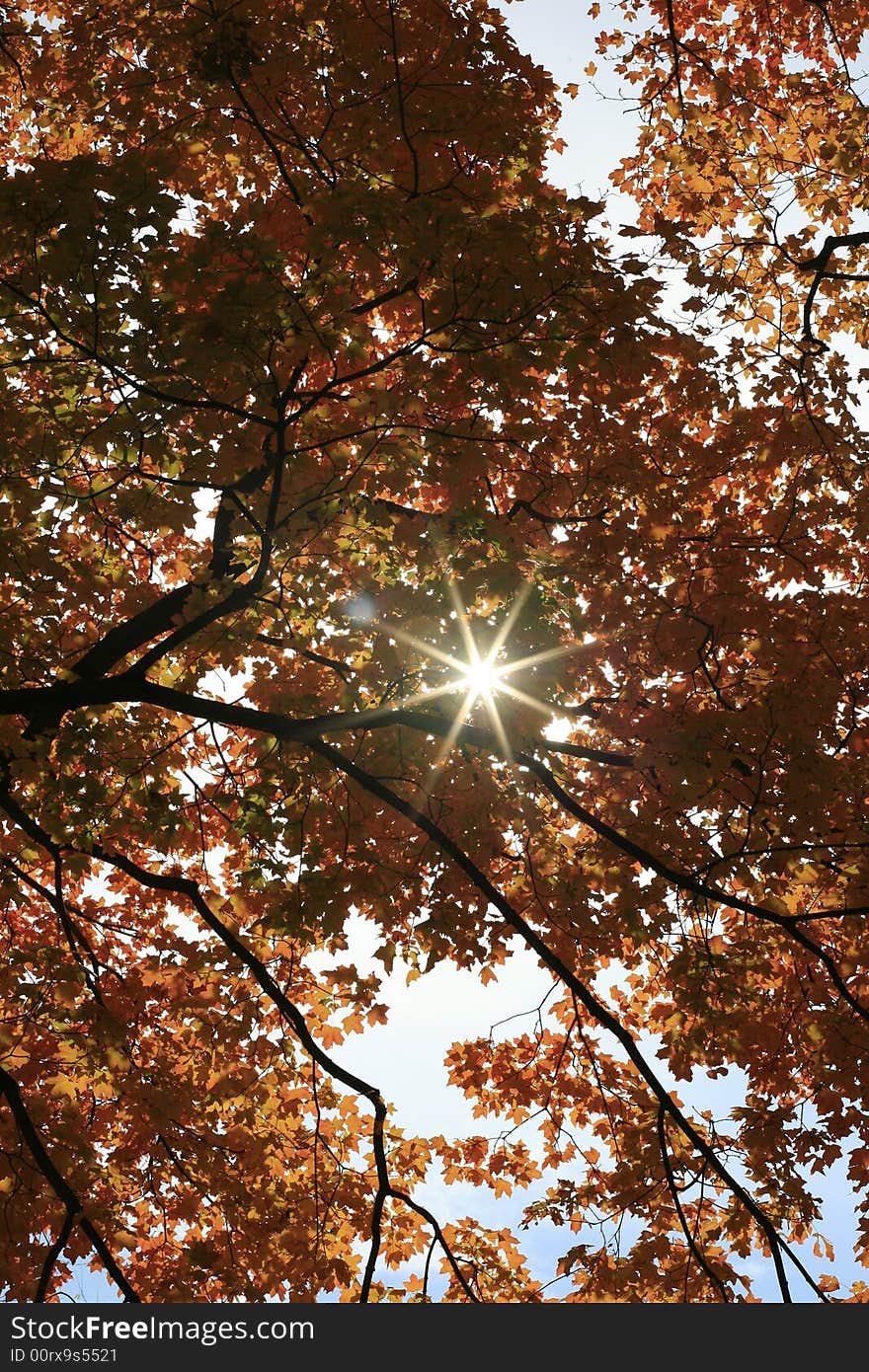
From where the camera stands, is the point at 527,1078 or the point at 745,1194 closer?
the point at 745,1194

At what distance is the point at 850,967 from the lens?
586 centimetres

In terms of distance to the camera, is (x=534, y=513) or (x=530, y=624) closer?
(x=530, y=624)

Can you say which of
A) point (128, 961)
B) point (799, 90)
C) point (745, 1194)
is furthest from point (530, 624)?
point (799, 90)

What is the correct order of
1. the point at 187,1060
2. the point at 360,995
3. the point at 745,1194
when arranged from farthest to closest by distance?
the point at 187,1060 → the point at 360,995 → the point at 745,1194

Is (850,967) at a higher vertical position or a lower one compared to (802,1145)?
higher

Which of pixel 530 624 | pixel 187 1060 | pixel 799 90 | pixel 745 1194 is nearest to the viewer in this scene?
pixel 745 1194

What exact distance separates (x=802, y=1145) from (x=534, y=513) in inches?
187

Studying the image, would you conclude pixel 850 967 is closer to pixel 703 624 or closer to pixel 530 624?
pixel 703 624

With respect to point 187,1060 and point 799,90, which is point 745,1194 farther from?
point 799,90

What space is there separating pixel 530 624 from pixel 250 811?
207cm

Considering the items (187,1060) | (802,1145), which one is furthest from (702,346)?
(187,1060)

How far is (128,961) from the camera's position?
8.76 m

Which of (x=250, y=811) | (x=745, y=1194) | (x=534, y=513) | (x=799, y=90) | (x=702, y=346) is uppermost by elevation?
(x=799, y=90)

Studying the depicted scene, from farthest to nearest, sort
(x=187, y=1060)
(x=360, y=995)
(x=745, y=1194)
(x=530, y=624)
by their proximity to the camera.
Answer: (x=187, y=1060), (x=360, y=995), (x=530, y=624), (x=745, y=1194)
